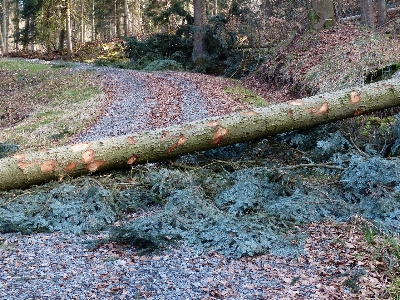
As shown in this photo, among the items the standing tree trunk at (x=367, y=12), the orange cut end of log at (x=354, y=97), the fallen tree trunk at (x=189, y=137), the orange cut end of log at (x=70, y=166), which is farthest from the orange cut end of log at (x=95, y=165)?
the standing tree trunk at (x=367, y=12)

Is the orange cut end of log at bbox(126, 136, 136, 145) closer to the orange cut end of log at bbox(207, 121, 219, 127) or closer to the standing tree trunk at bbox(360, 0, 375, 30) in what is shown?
the orange cut end of log at bbox(207, 121, 219, 127)

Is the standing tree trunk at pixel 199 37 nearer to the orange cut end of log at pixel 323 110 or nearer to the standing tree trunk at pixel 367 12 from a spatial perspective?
the standing tree trunk at pixel 367 12

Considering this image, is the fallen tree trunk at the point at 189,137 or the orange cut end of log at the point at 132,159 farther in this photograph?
the orange cut end of log at the point at 132,159

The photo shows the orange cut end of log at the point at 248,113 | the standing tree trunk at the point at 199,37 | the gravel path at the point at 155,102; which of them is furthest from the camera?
the standing tree trunk at the point at 199,37

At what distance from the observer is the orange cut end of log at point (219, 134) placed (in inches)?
269

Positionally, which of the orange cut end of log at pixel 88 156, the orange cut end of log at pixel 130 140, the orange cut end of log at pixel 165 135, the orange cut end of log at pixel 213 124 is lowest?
the orange cut end of log at pixel 88 156

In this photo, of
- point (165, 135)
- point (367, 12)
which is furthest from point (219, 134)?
point (367, 12)

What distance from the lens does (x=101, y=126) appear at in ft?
37.2

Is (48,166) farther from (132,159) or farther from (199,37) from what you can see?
(199,37)

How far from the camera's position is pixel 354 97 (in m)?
7.37

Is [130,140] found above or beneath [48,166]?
above

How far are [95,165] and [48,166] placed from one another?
698 millimetres

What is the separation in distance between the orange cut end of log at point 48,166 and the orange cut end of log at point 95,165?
19.7 inches

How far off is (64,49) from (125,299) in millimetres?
31625
